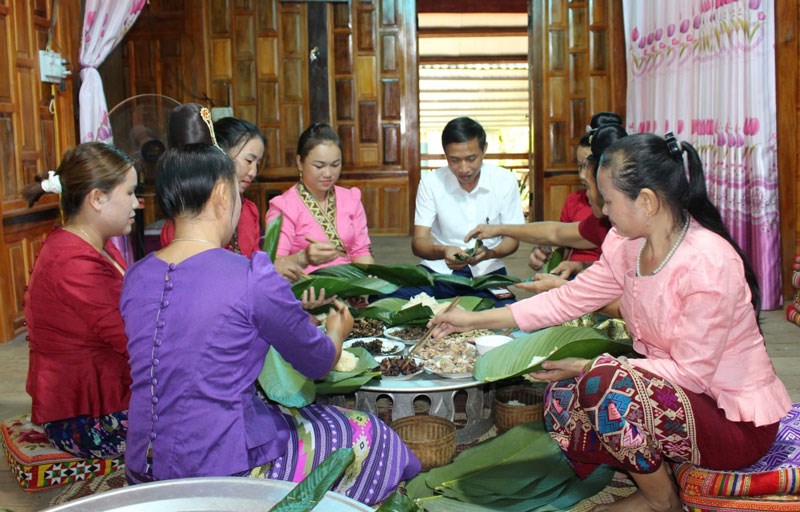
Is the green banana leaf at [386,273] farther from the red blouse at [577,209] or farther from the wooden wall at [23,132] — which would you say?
the wooden wall at [23,132]

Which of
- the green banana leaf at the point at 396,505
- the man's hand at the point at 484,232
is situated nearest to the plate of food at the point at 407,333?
the man's hand at the point at 484,232

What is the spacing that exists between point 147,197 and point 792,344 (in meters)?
4.65

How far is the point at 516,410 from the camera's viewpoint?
99.1 inches

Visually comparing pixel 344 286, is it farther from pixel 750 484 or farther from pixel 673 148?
pixel 750 484

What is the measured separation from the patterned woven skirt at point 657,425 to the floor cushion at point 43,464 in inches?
56.7


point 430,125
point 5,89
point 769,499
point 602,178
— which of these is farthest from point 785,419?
point 430,125

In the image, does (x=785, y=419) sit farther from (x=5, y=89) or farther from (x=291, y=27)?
(x=291, y=27)

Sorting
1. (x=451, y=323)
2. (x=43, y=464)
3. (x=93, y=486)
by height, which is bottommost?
(x=93, y=486)

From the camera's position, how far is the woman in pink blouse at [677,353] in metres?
1.78

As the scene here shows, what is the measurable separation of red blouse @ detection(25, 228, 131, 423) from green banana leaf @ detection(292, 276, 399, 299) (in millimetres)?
695

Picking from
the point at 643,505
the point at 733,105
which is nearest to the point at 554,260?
the point at 643,505

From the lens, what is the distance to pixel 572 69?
24.5ft

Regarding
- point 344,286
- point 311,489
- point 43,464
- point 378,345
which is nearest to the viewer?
point 311,489

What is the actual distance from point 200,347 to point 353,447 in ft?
1.76
